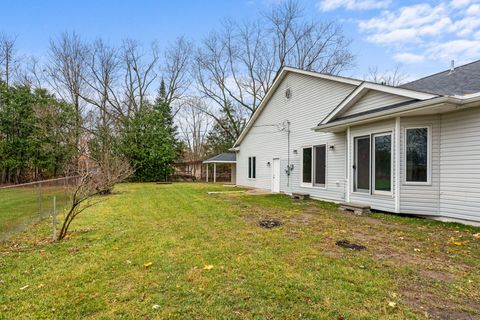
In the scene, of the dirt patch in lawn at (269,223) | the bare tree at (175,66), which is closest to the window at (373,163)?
the dirt patch in lawn at (269,223)

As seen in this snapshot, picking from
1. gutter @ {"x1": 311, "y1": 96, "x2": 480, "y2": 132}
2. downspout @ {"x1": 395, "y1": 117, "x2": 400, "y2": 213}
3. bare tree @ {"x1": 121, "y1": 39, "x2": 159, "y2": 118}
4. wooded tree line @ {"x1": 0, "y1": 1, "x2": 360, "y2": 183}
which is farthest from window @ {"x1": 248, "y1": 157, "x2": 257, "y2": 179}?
bare tree @ {"x1": 121, "y1": 39, "x2": 159, "y2": 118}

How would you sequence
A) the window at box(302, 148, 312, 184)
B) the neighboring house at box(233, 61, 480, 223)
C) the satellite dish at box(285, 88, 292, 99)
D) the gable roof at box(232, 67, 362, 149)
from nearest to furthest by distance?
the neighboring house at box(233, 61, 480, 223), the gable roof at box(232, 67, 362, 149), the window at box(302, 148, 312, 184), the satellite dish at box(285, 88, 292, 99)

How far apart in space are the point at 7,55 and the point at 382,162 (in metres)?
28.4

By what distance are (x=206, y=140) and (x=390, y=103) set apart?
27.2 meters

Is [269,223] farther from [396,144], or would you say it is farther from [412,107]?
[412,107]

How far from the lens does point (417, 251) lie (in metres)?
4.62

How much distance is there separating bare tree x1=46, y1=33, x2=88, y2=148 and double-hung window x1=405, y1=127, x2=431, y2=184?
2595 cm

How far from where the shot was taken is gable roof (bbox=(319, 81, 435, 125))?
6824mm

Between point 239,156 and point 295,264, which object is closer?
point 295,264

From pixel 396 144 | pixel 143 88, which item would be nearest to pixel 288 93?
pixel 396 144

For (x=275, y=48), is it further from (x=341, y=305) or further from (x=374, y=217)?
(x=341, y=305)

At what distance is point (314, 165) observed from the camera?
38.2 feet

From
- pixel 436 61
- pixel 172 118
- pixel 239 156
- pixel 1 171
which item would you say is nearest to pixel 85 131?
pixel 1 171

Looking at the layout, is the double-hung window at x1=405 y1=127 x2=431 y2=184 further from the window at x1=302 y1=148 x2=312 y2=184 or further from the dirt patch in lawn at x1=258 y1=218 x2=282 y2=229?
the window at x1=302 y1=148 x2=312 y2=184
